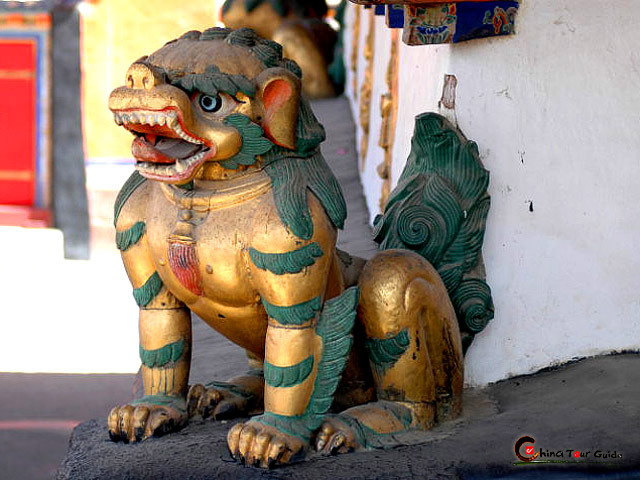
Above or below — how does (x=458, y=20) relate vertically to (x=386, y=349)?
above

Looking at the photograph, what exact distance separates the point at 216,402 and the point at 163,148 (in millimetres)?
692

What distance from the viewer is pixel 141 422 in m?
2.48

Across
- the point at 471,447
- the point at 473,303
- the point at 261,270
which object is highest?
the point at 261,270

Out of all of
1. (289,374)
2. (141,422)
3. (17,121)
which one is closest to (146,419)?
(141,422)

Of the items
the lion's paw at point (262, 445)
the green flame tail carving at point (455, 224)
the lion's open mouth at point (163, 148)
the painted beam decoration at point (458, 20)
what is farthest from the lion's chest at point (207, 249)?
the painted beam decoration at point (458, 20)

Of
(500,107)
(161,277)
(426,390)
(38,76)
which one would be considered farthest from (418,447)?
(38,76)

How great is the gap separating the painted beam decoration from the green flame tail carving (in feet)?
0.74

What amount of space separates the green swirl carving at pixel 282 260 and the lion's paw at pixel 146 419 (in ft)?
1.51

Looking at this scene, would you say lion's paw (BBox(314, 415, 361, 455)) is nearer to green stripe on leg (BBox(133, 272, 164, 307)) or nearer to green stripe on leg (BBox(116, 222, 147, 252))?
green stripe on leg (BBox(133, 272, 164, 307))

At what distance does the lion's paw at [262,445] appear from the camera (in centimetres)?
229

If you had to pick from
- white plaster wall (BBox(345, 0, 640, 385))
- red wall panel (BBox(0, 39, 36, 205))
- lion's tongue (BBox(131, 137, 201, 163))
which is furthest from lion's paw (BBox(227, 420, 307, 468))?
red wall panel (BBox(0, 39, 36, 205))

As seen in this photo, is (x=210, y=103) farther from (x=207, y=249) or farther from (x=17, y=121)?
(x=17, y=121)

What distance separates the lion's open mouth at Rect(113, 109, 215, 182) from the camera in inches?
88.3

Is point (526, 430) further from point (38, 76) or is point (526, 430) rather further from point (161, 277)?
point (38, 76)
